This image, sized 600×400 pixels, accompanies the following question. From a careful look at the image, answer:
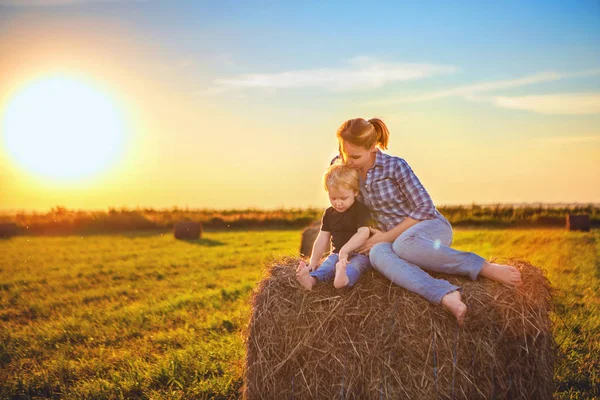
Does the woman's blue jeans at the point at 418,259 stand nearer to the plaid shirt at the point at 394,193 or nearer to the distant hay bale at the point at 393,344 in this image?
the distant hay bale at the point at 393,344

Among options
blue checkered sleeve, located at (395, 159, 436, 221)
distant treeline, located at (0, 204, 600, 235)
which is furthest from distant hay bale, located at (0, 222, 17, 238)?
blue checkered sleeve, located at (395, 159, 436, 221)

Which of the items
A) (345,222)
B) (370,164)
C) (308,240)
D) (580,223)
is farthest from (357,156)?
(580,223)

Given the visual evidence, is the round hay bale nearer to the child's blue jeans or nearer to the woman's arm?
the woman's arm

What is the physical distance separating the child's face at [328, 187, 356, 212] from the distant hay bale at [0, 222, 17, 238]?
947 inches

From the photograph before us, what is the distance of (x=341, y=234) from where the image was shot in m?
5.06

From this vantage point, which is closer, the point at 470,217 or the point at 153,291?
the point at 153,291

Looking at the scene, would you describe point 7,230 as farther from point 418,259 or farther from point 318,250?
point 418,259

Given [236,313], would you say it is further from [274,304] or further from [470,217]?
[470,217]

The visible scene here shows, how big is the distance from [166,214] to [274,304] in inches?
1027

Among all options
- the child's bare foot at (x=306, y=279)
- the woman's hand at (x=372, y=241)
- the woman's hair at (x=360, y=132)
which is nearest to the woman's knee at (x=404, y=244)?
the woman's hand at (x=372, y=241)

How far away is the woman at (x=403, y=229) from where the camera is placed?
438cm

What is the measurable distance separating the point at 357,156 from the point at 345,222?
0.63 meters

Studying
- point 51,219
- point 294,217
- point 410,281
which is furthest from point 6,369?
point 294,217

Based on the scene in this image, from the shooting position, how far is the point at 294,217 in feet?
102
